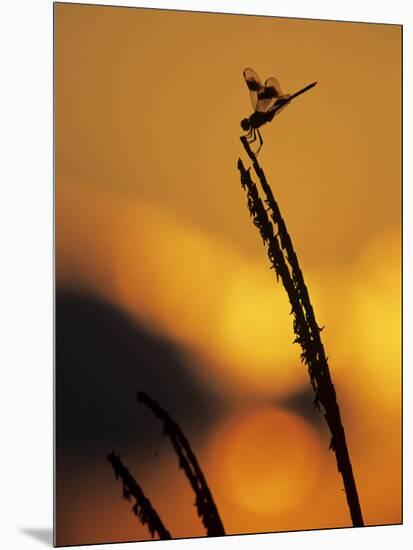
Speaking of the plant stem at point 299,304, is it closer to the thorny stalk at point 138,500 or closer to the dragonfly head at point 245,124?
the dragonfly head at point 245,124

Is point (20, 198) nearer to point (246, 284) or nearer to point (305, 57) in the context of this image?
point (246, 284)

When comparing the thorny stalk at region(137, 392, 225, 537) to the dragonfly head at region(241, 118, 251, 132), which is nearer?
the thorny stalk at region(137, 392, 225, 537)

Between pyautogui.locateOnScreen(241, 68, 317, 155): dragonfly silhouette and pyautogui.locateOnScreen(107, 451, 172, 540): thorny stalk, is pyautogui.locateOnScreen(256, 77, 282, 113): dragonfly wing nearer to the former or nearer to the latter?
pyautogui.locateOnScreen(241, 68, 317, 155): dragonfly silhouette

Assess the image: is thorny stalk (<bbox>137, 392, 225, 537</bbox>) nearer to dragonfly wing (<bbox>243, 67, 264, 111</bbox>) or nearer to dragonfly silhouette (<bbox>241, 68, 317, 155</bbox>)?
dragonfly silhouette (<bbox>241, 68, 317, 155</bbox>)

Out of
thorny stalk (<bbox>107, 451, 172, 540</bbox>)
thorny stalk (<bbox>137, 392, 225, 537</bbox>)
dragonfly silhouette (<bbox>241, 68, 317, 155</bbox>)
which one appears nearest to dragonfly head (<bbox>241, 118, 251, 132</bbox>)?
dragonfly silhouette (<bbox>241, 68, 317, 155</bbox>)

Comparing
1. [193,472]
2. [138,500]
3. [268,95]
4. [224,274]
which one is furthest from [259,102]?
[138,500]

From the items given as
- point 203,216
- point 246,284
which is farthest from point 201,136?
point 246,284

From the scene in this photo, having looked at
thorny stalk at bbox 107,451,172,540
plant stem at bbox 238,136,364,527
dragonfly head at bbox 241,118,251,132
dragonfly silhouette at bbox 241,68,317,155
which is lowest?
thorny stalk at bbox 107,451,172,540

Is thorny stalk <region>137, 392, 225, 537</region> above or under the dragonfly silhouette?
under
